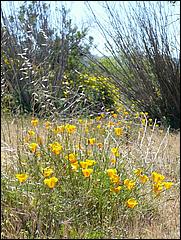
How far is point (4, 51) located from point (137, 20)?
359 centimetres

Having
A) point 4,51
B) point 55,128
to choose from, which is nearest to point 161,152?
point 55,128

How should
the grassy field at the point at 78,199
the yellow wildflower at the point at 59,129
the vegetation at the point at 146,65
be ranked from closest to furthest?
1. the grassy field at the point at 78,199
2. the yellow wildflower at the point at 59,129
3. the vegetation at the point at 146,65

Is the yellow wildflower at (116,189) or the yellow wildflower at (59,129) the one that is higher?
the yellow wildflower at (59,129)

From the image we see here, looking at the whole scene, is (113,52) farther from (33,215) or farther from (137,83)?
(33,215)

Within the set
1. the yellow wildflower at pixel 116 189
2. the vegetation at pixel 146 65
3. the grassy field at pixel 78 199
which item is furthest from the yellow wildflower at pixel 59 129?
the vegetation at pixel 146 65

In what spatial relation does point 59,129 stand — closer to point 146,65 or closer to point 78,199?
point 78,199

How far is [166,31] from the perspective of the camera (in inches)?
266

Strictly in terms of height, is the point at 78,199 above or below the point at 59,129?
below

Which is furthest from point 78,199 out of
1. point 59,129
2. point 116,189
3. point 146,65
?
point 146,65

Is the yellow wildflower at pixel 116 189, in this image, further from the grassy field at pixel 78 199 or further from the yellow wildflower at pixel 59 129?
the yellow wildflower at pixel 59 129

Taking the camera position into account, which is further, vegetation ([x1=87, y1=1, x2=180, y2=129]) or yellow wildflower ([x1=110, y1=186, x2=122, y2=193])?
vegetation ([x1=87, y1=1, x2=180, y2=129])

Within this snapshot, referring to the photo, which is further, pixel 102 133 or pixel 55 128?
pixel 102 133

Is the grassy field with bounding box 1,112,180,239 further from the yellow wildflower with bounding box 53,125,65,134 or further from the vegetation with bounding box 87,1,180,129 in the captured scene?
the vegetation with bounding box 87,1,180,129

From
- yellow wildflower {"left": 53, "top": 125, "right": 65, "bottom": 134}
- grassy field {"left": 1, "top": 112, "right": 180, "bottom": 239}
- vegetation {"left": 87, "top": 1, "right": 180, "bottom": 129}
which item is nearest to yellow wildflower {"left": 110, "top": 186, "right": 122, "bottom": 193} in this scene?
grassy field {"left": 1, "top": 112, "right": 180, "bottom": 239}
